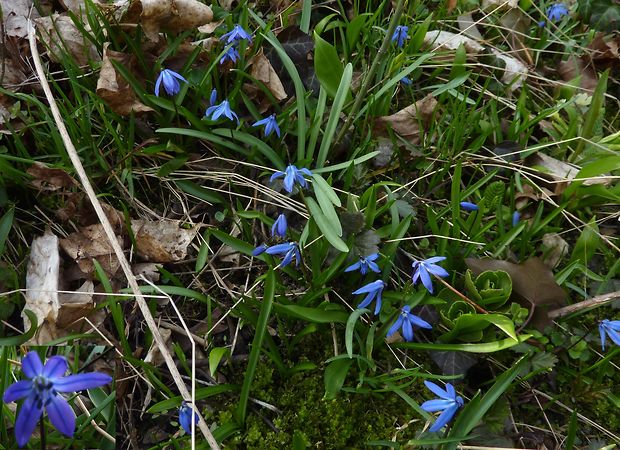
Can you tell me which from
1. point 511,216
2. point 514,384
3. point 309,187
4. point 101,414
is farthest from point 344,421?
point 511,216

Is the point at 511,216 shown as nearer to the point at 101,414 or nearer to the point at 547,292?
the point at 547,292

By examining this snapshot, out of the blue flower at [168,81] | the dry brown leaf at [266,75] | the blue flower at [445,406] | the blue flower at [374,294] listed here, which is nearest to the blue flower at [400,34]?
the dry brown leaf at [266,75]

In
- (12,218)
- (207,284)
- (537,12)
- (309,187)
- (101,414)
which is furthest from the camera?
(537,12)

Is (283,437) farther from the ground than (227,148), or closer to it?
closer to it

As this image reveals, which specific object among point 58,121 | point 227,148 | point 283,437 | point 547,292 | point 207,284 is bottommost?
point 283,437

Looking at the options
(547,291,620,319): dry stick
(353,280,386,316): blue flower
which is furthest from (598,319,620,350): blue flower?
(353,280,386,316): blue flower

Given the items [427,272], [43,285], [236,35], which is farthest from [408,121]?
[43,285]

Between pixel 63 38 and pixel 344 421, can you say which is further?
pixel 63 38
